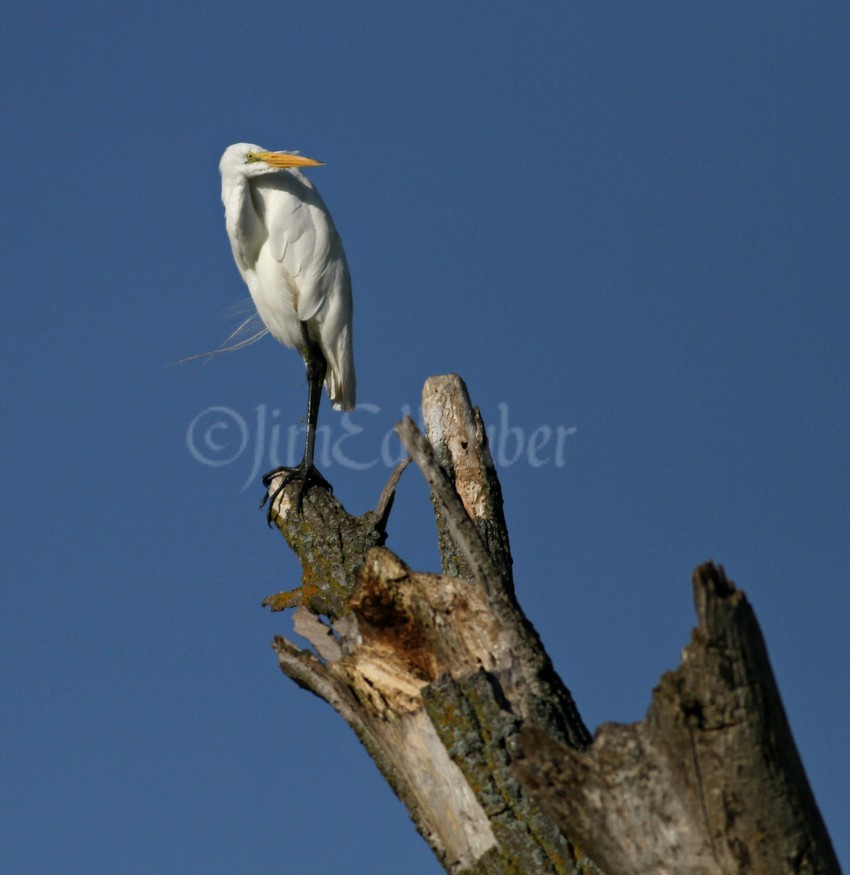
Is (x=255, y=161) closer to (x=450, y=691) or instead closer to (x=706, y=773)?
(x=450, y=691)

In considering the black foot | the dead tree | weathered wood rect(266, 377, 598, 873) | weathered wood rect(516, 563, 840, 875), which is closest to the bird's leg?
the black foot

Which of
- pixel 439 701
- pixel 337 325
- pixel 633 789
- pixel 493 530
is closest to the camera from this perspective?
pixel 633 789

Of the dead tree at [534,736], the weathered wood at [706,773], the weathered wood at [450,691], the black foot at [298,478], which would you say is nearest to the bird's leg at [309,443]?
the black foot at [298,478]

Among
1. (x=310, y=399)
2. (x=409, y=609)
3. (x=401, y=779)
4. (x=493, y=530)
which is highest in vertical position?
(x=310, y=399)

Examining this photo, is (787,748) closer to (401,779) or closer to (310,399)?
(401,779)

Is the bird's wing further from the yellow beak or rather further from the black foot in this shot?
the black foot

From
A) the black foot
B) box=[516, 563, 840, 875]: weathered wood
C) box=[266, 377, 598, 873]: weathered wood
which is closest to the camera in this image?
box=[516, 563, 840, 875]: weathered wood

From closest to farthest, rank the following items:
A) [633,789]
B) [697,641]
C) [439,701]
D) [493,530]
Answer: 1. [697,641]
2. [633,789]
3. [439,701]
4. [493,530]

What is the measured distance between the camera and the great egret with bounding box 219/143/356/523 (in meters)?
8.09

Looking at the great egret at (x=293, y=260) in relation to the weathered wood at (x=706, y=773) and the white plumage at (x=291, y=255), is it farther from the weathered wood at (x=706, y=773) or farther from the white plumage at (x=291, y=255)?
the weathered wood at (x=706, y=773)

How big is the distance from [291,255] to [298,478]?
2000 mm

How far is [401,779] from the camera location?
3939 mm

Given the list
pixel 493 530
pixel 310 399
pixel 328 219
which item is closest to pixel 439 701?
pixel 493 530

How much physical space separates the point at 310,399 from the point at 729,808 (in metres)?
5.79
